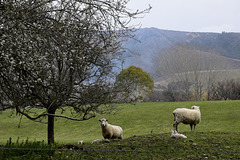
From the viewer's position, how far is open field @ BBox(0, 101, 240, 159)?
6945 millimetres

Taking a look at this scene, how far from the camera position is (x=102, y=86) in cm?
756

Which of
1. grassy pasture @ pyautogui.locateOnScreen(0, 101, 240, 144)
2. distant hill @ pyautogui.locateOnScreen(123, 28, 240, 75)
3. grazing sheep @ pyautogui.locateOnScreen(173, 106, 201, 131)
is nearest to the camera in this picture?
grazing sheep @ pyautogui.locateOnScreen(173, 106, 201, 131)

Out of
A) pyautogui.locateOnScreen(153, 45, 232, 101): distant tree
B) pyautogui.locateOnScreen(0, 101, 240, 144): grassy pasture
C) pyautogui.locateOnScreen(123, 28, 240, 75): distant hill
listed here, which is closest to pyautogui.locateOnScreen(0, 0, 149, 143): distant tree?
pyautogui.locateOnScreen(0, 101, 240, 144): grassy pasture

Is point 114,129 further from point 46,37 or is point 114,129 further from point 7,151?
point 46,37

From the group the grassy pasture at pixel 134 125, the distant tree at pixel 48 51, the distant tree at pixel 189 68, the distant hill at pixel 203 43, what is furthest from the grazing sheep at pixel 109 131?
the distant hill at pixel 203 43

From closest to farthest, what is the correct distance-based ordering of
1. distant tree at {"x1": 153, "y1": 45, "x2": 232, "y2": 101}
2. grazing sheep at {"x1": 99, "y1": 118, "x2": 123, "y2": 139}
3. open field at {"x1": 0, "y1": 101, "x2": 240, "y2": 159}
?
open field at {"x1": 0, "y1": 101, "x2": 240, "y2": 159}
grazing sheep at {"x1": 99, "y1": 118, "x2": 123, "y2": 139}
distant tree at {"x1": 153, "y1": 45, "x2": 232, "y2": 101}

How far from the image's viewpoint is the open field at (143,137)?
6945mm

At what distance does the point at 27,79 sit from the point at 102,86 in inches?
106

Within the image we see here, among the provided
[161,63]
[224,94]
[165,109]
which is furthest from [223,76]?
[165,109]

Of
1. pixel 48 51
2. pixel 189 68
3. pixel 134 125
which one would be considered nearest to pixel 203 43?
pixel 189 68

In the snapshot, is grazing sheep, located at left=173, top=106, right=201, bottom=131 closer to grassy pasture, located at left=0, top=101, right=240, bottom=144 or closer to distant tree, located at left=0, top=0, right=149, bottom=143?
distant tree, located at left=0, top=0, right=149, bottom=143

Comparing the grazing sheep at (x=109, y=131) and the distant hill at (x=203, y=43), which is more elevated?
the distant hill at (x=203, y=43)

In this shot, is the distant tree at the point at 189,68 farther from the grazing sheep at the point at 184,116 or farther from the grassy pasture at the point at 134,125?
the grazing sheep at the point at 184,116

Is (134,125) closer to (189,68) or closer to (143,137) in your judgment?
(143,137)
